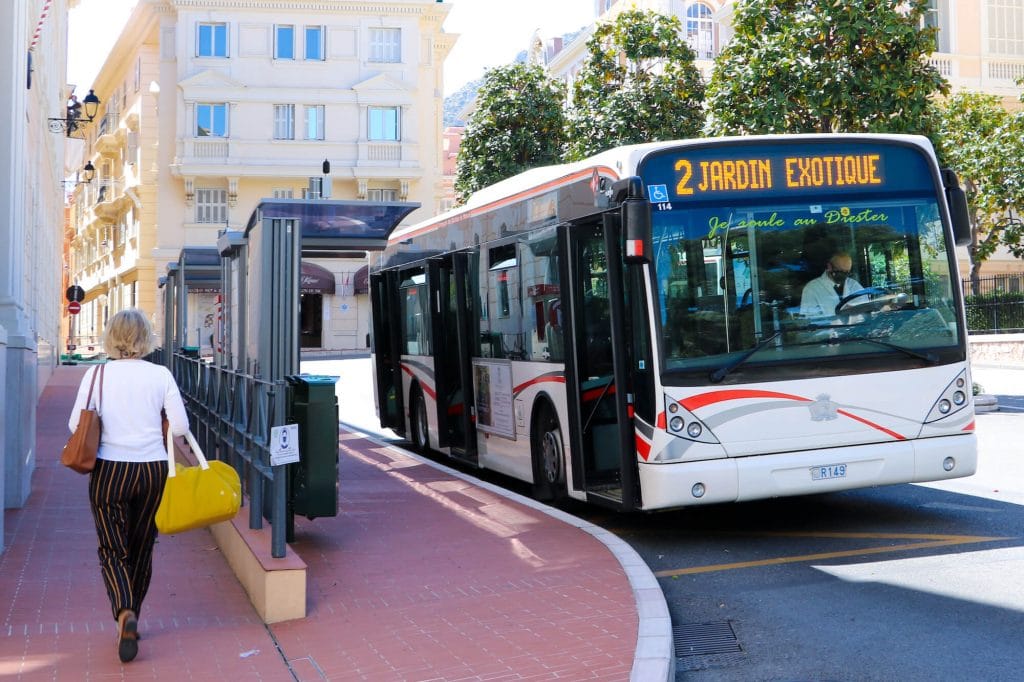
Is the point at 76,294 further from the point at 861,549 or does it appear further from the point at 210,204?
the point at 861,549

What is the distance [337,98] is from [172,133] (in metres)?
7.63

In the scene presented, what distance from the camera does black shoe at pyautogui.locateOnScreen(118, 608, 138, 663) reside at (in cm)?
597

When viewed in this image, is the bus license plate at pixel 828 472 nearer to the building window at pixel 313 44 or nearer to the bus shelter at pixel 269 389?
the bus shelter at pixel 269 389

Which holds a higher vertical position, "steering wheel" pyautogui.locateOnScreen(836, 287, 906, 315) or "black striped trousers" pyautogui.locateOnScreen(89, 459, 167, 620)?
"steering wheel" pyautogui.locateOnScreen(836, 287, 906, 315)

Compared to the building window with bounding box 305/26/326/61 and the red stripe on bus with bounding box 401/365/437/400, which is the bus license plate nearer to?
the red stripe on bus with bounding box 401/365/437/400

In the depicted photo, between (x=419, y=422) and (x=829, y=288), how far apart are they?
755 centimetres

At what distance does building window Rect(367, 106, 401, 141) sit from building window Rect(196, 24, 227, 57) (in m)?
6.89

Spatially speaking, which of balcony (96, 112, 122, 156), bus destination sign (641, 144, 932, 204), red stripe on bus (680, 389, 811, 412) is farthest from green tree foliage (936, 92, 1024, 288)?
balcony (96, 112, 122, 156)

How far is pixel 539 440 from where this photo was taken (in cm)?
1134

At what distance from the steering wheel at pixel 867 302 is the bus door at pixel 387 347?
8.14m

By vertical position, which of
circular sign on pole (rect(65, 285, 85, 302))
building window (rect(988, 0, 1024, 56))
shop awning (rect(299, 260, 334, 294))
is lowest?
circular sign on pole (rect(65, 285, 85, 302))

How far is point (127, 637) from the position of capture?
5.98 m

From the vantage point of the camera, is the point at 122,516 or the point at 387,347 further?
the point at 387,347

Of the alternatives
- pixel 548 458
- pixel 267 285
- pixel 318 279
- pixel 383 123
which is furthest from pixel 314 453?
pixel 318 279
